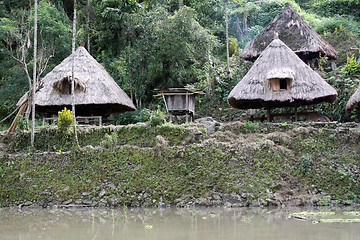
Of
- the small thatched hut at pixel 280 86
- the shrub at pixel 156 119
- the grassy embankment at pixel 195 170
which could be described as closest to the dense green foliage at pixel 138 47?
the small thatched hut at pixel 280 86

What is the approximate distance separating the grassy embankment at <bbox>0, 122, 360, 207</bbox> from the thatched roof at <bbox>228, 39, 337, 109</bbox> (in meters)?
1.88

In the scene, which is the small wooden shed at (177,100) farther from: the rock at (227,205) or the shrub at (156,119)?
the rock at (227,205)

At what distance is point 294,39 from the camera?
66.6 feet

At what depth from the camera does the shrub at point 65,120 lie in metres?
13.8

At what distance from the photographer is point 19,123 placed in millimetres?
14336

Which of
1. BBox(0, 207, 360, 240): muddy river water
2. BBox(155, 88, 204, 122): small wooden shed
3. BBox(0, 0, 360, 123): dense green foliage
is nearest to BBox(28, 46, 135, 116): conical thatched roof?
BBox(155, 88, 204, 122): small wooden shed

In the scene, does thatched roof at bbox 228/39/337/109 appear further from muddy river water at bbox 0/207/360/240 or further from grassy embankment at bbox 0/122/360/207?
muddy river water at bbox 0/207/360/240

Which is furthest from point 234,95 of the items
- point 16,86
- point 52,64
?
point 16,86

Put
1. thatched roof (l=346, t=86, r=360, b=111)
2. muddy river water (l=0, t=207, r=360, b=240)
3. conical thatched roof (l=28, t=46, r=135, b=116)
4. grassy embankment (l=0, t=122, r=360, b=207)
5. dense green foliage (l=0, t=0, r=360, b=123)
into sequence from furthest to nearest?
dense green foliage (l=0, t=0, r=360, b=123)
conical thatched roof (l=28, t=46, r=135, b=116)
thatched roof (l=346, t=86, r=360, b=111)
grassy embankment (l=0, t=122, r=360, b=207)
muddy river water (l=0, t=207, r=360, b=240)

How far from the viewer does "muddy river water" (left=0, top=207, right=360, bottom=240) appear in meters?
7.20

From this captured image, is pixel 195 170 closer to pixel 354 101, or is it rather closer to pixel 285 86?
pixel 285 86

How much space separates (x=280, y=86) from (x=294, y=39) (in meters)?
4.75

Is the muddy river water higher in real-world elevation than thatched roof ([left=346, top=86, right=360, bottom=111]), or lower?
lower

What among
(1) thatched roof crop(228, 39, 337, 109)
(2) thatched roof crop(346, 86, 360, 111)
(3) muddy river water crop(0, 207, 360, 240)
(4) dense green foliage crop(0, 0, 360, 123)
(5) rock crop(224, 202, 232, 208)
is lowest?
(5) rock crop(224, 202, 232, 208)
